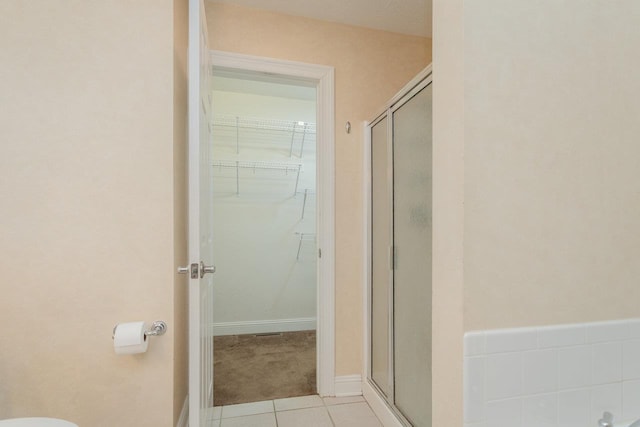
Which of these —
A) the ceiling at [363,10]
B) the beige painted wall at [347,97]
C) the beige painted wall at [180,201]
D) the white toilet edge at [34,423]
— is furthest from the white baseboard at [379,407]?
the ceiling at [363,10]

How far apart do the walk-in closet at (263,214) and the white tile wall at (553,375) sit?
230cm

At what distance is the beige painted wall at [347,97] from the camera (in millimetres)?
1985

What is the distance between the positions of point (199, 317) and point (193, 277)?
0.17 meters

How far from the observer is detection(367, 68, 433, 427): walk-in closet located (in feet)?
4.48

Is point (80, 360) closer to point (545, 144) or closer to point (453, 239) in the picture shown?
point (453, 239)

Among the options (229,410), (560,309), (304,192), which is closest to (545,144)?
(560,309)

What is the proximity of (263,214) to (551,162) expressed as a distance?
271 centimetres

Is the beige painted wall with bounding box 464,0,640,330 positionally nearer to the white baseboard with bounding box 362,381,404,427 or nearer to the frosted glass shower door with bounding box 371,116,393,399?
the frosted glass shower door with bounding box 371,116,393,399

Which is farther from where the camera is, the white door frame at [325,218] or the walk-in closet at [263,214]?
the walk-in closet at [263,214]

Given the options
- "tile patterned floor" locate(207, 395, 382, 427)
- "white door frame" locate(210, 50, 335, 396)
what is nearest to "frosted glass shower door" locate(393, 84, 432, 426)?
"tile patterned floor" locate(207, 395, 382, 427)

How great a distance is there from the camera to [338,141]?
6.72 feet

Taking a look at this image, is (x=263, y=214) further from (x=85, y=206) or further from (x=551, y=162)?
(x=551, y=162)

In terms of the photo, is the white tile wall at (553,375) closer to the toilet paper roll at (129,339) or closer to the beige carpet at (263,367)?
the toilet paper roll at (129,339)

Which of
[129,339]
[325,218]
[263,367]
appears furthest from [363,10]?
[263,367]
